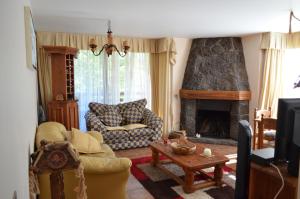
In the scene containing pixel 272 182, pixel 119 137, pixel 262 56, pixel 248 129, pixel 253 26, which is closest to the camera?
pixel 272 182

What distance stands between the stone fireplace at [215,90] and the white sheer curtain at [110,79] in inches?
40.4

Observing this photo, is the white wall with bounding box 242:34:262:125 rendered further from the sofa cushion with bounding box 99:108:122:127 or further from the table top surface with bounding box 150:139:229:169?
the sofa cushion with bounding box 99:108:122:127

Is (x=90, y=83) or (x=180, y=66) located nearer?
(x=90, y=83)

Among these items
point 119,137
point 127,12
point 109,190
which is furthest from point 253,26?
point 109,190

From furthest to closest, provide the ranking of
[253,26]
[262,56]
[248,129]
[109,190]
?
[262,56] → [253,26] → [109,190] → [248,129]

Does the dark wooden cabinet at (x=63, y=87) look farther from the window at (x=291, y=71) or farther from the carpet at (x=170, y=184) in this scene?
the window at (x=291, y=71)

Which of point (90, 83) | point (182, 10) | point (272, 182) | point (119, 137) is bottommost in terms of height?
point (119, 137)

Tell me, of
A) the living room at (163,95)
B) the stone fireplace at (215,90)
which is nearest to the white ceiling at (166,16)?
the living room at (163,95)

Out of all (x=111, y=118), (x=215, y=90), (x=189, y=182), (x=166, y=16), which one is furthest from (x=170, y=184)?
(x=215, y=90)

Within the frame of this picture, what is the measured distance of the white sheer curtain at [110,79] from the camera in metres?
4.99

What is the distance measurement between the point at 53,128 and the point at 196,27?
9.59 feet

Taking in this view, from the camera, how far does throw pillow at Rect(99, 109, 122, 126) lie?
15.4 feet

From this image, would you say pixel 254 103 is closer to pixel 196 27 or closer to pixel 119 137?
pixel 196 27

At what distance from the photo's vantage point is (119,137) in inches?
173
